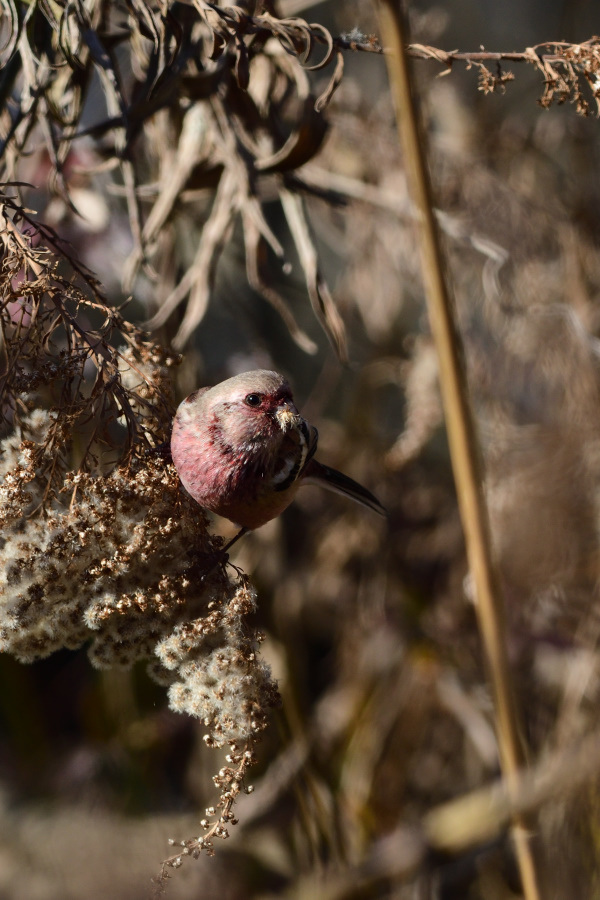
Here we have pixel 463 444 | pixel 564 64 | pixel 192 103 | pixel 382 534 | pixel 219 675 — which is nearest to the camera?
pixel 463 444

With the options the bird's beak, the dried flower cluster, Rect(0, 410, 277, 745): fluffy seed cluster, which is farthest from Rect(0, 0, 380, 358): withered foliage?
Rect(0, 410, 277, 745): fluffy seed cluster

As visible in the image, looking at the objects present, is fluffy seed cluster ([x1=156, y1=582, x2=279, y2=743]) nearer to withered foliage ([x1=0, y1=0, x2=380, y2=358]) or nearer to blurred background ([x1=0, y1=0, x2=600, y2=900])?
withered foliage ([x1=0, y1=0, x2=380, y2=358])

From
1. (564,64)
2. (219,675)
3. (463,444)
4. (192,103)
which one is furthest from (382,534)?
(463,444)

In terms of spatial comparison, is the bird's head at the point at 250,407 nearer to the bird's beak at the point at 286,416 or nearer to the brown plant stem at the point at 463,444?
the bird's beak at the point at 286,416

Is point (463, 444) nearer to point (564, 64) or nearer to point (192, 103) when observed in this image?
point (564, 64)

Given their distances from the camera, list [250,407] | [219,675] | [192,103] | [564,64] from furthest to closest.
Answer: [192,103] < [250,407] < [564,64] < [219,675]

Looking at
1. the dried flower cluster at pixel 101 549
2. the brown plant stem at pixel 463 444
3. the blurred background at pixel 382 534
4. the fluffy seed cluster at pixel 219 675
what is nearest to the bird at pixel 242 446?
the dried flower cluster at pixel 101 549

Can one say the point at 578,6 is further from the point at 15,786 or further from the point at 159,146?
the point at 15,786
